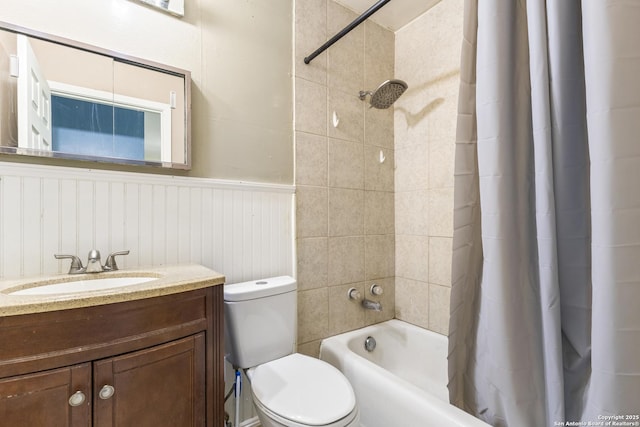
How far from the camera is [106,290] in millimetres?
825

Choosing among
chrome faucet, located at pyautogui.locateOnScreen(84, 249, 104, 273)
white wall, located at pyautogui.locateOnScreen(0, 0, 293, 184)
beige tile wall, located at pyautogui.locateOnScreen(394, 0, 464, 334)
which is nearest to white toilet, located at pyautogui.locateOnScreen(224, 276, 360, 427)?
chrome faucet, located at pyautogui.locateOnScreen(84, 249, 104, 273)

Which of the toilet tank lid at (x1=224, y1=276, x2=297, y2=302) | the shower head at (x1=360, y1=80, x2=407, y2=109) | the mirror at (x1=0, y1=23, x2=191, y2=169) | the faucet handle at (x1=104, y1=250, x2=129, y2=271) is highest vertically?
the shower head at (x1=360, y1=80, x2=407, y2=109)

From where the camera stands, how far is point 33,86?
1.06 meters

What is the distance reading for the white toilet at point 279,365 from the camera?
3.30 feet

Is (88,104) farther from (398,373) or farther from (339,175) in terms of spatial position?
(398,373)

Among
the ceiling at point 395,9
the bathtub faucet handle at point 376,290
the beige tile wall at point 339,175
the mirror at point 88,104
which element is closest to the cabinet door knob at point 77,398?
the mirror at point 88,104

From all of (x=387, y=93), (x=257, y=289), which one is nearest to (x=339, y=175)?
(x=387, y=93)

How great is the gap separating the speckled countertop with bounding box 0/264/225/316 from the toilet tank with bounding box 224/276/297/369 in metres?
0.24

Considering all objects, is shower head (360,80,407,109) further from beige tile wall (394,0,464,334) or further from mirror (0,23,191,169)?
mirror (0,23,191,169)

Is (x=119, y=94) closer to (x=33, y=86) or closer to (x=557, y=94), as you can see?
(x=33, y=86)

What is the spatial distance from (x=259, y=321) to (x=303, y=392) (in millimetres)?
353

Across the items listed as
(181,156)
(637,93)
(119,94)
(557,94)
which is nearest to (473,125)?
(557,94)

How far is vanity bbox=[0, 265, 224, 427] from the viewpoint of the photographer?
72 centimetres

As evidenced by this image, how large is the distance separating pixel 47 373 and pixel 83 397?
11cm
